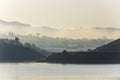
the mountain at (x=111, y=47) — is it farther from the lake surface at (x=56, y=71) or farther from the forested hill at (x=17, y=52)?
the forested hill at (x=17, y=52)

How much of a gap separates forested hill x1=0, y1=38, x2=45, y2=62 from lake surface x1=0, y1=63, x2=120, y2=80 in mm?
29

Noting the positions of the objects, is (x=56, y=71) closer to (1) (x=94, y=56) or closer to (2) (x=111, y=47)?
(1) (x=94, y=56)

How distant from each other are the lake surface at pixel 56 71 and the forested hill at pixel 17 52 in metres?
0.03

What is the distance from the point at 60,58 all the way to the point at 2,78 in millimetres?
349

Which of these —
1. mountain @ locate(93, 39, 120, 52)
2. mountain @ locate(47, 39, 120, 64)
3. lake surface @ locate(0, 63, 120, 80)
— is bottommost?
lake surface @ locate(0, 63, 120, 80)

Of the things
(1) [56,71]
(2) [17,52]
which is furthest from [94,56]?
(2) [17,52]

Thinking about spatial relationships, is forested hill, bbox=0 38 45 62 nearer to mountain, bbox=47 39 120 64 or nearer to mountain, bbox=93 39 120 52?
mountain, bbox=47 39 120 64

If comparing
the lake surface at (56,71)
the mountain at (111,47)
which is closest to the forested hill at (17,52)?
the lake surface at (56,71)

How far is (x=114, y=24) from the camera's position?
1.20 meters

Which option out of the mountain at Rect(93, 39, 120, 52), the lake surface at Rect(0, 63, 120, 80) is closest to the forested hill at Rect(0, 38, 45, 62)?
the lake surface at Rect(0, 63, 120, 80)

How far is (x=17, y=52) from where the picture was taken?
1.16m

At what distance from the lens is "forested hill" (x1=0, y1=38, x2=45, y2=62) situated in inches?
45.3

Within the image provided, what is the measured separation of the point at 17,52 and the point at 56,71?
25 cm

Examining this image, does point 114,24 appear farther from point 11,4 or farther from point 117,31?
point 11,4
